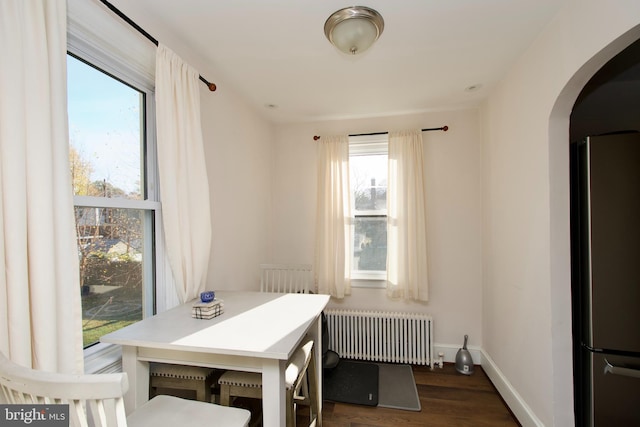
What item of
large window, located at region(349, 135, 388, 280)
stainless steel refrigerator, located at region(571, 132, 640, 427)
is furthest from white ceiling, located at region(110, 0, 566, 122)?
stainless steel refrigerator, located at region(571, 132, 640, 427)

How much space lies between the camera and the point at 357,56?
188 centimetres

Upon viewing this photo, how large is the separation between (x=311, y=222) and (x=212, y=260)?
1.28 m

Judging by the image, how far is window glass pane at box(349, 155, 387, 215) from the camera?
2980 millimetres

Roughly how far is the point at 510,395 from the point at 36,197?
9.75 feet

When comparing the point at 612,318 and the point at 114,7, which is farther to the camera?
the point at 612,318

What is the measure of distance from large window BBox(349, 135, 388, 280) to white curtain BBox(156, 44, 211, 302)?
165cm

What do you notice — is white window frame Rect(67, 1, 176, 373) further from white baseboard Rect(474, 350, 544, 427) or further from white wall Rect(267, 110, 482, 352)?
white baseboard Rect(474, 350, 544, 427)

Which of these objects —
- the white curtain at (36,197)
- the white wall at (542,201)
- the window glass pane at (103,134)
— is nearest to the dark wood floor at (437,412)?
the white wall at (542,201)

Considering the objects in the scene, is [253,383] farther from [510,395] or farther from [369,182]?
[369,182]

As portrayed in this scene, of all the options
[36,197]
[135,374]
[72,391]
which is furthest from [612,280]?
[36,197]

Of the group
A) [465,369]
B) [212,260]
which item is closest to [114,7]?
[212,260]

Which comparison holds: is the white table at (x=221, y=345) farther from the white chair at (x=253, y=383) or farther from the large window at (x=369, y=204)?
the large window at (x=369, y=204)

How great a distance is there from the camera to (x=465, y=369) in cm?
255

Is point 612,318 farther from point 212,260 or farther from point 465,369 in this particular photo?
point 212,260
